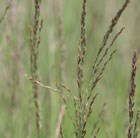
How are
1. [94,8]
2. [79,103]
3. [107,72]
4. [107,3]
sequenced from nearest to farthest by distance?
[79,103], [107,72], [107,3], [94,8]

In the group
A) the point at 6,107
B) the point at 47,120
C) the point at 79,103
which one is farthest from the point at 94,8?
the point at 79,103

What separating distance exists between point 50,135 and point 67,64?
1.28 meters

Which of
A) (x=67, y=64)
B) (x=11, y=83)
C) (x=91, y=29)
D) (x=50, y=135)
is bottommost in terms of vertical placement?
(x=50, y=135)

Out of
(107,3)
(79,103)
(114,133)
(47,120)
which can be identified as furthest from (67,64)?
(79,103)

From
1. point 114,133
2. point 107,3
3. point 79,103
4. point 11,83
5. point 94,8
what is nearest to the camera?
point 79,103

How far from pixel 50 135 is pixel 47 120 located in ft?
0.65

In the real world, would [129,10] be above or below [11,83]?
above

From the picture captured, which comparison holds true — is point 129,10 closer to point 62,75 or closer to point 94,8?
point 94,8

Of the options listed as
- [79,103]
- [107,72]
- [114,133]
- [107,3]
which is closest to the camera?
[79,103]

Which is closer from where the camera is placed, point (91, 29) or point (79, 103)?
point (79, 103)

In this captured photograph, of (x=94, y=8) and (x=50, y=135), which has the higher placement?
(x=94, y=8)

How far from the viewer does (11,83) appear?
259 centimetres

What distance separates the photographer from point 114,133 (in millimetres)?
2434

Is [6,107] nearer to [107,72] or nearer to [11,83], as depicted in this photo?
[11,83]
